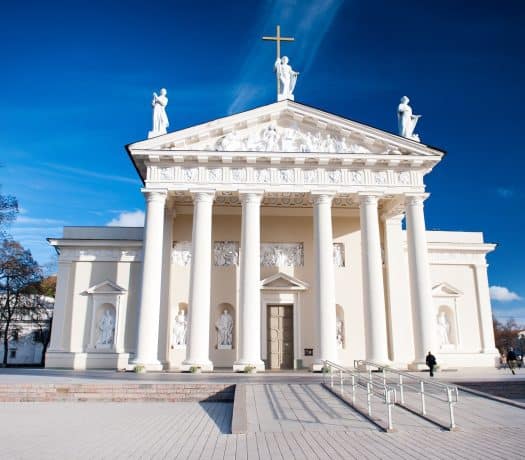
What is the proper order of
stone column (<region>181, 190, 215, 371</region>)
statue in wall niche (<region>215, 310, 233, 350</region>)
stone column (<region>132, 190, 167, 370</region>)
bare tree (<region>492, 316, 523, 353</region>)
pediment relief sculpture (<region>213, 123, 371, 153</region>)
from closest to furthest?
stone column (<region>181, 190, 215, 371</region>) < stone column (<region>132, 190, 167, 370</region>) < pediment relief sculpture (<region>213, 123, 371, 153</region>) < statue in wall niche (<region>215, 310, 233, 350</region>) < bare tree (<region>492, 316, 523, 353</region>)

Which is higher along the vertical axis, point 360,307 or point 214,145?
point 214,145

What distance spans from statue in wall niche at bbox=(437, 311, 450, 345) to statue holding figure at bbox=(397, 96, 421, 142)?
380 inches

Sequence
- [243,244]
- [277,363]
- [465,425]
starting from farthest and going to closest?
[277,363] → [243,244] → [465,425]

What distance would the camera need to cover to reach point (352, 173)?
22547 millimetres

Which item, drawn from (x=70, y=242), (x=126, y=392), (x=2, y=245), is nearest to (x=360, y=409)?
(x=126, y=392)

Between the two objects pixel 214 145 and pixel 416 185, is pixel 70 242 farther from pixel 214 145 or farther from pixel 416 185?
pixel 416 185

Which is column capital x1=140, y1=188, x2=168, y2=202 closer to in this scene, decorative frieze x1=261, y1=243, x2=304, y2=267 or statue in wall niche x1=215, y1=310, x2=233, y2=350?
decorative frieze x1=261, y1=243, x2=304, y2=267

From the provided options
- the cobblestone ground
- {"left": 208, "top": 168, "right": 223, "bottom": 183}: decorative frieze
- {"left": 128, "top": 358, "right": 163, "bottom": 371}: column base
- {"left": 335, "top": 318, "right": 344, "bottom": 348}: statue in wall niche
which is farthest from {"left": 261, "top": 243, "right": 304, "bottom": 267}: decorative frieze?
the cobblestone ground

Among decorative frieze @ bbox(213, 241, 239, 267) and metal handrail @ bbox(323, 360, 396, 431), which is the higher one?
decorative frieze @ bbox(213, 241, 239, 267)

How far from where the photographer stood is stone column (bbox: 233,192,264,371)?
2028 cm

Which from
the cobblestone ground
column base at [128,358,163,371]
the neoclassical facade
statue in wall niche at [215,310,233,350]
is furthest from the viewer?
statue in wall niche at [215,310,233,350]

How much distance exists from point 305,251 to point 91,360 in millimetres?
12017

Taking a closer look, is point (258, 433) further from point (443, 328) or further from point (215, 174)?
point (443, 328)

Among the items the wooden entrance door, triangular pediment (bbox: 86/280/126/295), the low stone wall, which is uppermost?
triangular pediment (bbox: 86/280/126/295)
